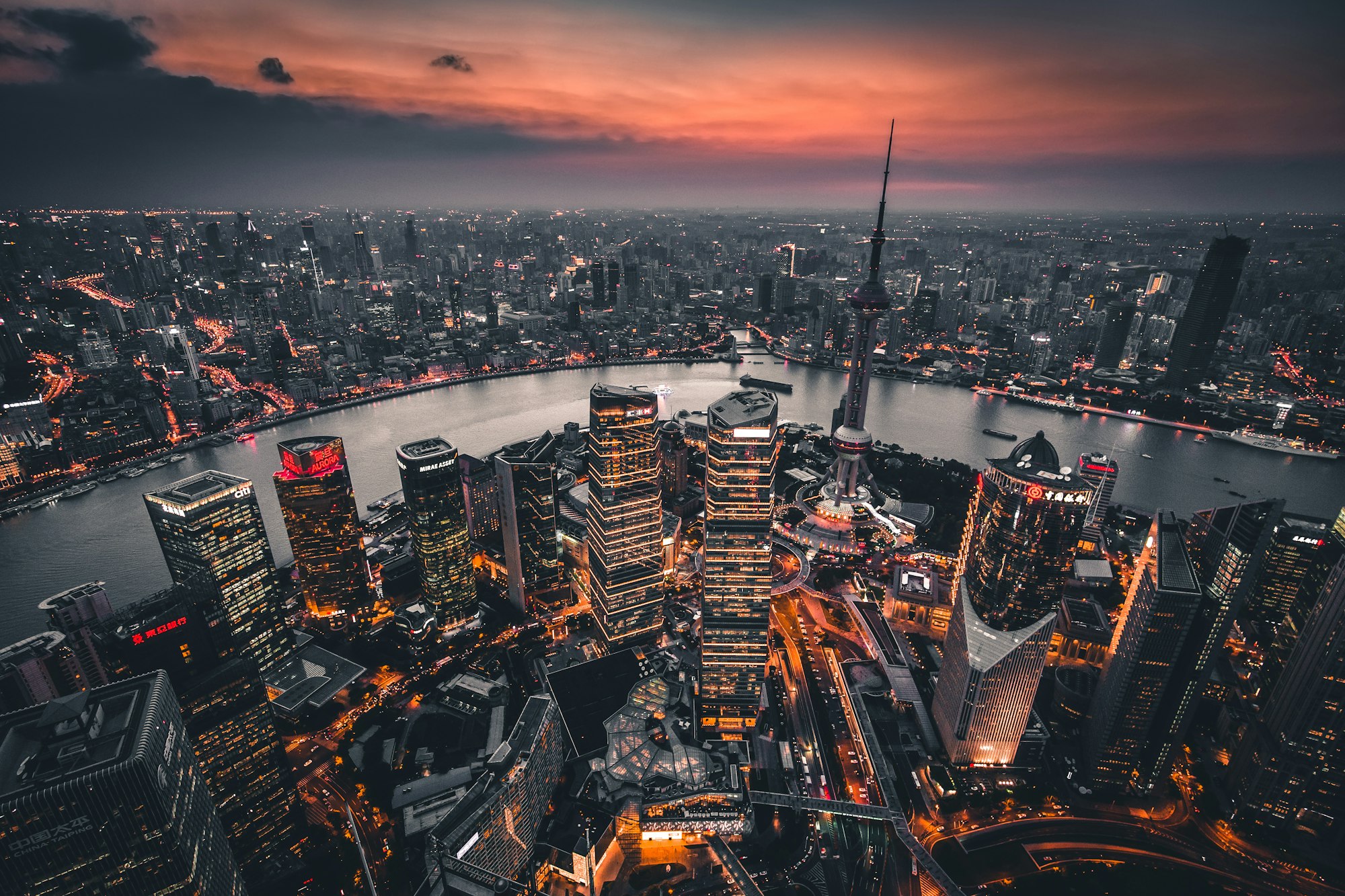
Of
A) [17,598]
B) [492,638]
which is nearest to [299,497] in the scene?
[492,638]

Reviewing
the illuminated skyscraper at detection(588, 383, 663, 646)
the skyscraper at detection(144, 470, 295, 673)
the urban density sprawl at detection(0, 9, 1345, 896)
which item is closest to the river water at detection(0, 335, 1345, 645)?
the urban density sprawl at detection(0, 9, 1345, 896)

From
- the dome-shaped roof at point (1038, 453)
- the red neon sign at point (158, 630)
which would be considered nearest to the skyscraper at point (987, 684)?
the dome-shaped roof at point (1038, 453)

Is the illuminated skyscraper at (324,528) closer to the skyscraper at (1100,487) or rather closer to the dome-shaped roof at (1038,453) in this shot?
the dome-shaped roof at (1038,453)

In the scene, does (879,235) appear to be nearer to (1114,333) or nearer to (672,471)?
(672,471)

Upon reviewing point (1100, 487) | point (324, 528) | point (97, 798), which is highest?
point (97, 798)

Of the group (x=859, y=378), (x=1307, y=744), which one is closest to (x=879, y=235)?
(x=859, y=378)

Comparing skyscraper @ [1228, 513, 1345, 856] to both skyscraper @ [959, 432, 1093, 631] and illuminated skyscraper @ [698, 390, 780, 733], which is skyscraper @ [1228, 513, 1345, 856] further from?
illuminated skyscraper @ [698, 390, 780, 733]
